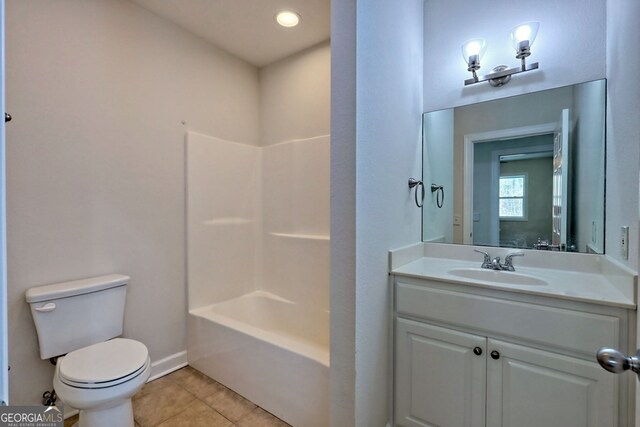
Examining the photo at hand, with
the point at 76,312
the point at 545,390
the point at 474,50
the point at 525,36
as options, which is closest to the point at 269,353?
the point at 76,312

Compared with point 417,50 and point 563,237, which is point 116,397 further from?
point 417,50

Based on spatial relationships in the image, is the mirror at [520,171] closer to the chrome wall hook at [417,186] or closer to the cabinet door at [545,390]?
the chrome wall hook at [417,186]

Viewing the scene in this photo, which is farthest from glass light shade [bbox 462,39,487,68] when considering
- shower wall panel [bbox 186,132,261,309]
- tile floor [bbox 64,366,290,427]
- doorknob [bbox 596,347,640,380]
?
tile floor [bbox 64,366,290,427]

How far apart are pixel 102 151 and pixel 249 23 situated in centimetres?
134

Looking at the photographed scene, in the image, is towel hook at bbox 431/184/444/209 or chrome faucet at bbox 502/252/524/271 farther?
towel hook at bbox 431/184/444/209

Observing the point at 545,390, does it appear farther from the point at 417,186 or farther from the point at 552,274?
the point at 417,186

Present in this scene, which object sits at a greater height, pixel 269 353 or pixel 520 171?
pixel 520 171

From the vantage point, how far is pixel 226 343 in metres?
1.95

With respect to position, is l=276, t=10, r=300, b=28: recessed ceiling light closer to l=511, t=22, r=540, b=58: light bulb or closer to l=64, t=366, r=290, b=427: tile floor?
l=511, t=22, r=540, b=58: light bulb

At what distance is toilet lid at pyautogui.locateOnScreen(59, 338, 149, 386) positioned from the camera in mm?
1333

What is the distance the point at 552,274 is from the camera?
1518 mm

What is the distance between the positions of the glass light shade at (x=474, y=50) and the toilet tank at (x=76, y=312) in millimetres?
2489

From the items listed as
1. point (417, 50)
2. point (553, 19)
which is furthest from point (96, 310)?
point (553, 19)

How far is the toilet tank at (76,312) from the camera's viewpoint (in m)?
1.52
